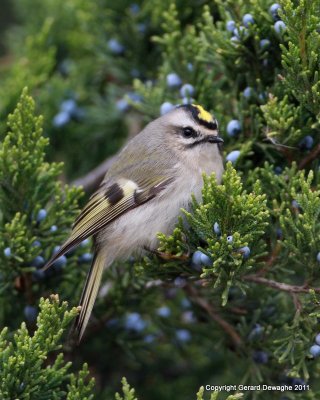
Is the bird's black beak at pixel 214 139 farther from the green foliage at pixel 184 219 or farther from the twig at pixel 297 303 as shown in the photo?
the twig at pixel 297 303

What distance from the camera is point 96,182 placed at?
12.5ft

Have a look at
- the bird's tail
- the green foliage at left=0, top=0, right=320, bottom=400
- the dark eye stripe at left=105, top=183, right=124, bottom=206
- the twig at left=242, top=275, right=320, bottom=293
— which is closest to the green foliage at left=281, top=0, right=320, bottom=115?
the green foliage at left=0, top=0, right=320, bottom=400

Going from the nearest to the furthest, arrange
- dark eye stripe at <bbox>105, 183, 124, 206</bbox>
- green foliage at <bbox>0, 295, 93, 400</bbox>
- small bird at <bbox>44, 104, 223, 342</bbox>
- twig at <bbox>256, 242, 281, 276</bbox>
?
1. green foliage at <bbox>0, 295, 93, 400</bbox>
2. twig at <bbox>256, 242, 281, 276</bbox>
3. small bird at <bbox>44, 104, 223, 342</bbox>
4. dark eye stripe at <bbox>105, 183, 124, 206</bbox>

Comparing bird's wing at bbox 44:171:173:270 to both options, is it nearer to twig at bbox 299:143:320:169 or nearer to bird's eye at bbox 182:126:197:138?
bird's eye at bbox 182:126:197:138

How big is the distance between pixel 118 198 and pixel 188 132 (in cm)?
48

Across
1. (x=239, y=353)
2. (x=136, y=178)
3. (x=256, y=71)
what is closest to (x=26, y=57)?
(x=136, y=178)

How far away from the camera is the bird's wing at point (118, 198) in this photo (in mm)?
2848

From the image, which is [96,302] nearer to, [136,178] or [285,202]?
[136,178]

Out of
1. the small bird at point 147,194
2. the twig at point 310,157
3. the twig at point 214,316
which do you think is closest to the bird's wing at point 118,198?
the small bird at point 147,194

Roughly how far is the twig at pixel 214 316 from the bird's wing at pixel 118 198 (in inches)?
18.9

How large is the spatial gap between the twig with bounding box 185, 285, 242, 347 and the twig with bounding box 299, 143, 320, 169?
2.61 ft

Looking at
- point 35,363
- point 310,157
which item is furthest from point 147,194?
point 35,363

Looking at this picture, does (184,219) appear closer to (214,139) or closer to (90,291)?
(214,139)

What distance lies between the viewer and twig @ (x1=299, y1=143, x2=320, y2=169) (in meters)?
2.60
